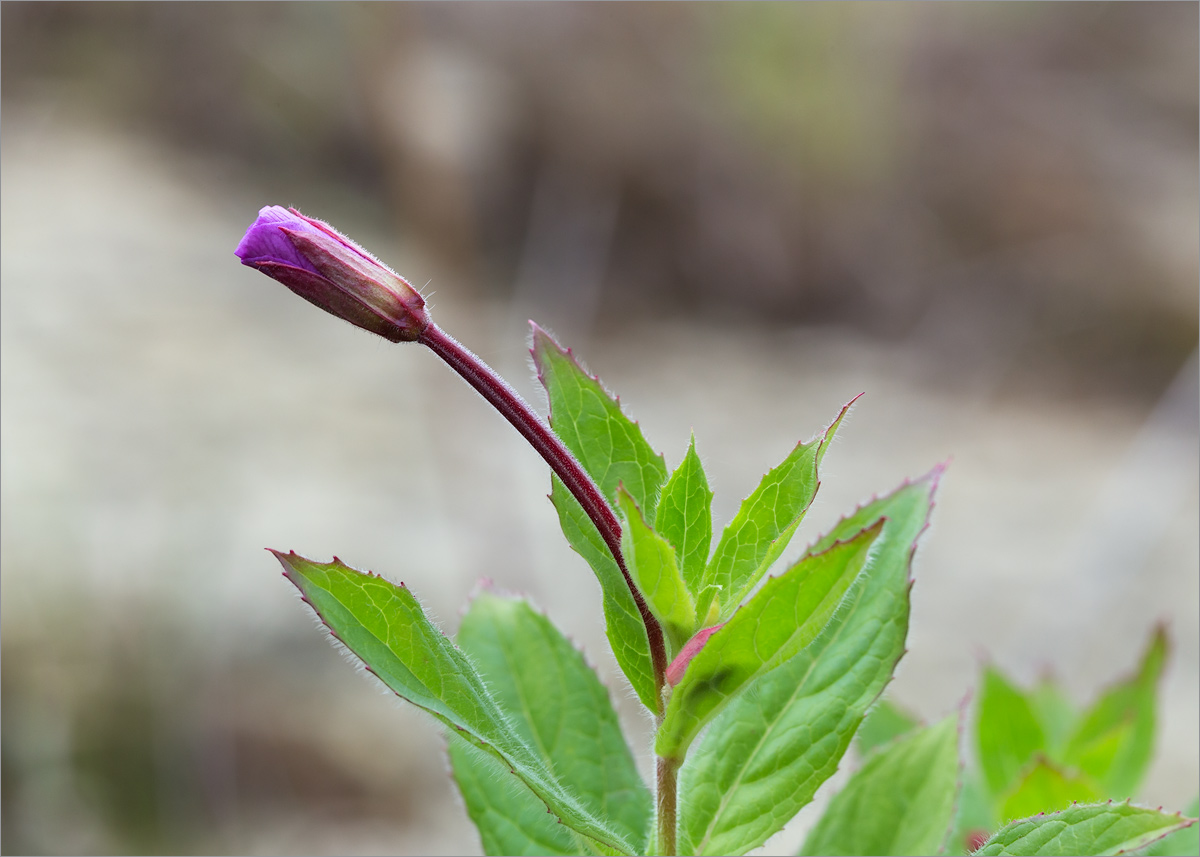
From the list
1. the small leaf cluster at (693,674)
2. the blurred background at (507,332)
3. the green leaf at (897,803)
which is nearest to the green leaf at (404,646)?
the small leaf cluster at (693,674)

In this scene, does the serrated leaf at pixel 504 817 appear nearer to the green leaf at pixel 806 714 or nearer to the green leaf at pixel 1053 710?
the green leaf at pixel 806 714

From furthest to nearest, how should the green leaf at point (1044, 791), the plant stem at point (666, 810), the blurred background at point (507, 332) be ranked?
the blurred background at point (507, 332) < the green leaf at point (1044, 791) < the plant stem at point (666, 810)

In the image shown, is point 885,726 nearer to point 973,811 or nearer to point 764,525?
point 973,811

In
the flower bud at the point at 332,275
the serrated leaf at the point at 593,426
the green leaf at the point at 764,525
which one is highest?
the flower bud at the point at 332,275

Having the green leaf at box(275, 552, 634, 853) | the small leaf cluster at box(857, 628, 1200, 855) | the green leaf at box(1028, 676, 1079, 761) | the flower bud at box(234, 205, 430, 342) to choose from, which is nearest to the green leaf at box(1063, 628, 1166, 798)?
the small leaf cluster at box(857, 628, 1200, 855)

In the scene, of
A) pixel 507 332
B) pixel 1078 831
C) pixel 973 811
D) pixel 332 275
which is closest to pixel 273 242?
pixel 332 275

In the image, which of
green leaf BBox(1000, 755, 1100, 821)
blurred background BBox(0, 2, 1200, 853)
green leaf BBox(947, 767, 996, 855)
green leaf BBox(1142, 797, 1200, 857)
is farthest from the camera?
blurred background BBox(0, 2, 1200, 853)

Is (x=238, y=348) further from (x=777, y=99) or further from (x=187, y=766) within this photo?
(x=777, y=99)

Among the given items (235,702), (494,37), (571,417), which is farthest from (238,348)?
(571,417)

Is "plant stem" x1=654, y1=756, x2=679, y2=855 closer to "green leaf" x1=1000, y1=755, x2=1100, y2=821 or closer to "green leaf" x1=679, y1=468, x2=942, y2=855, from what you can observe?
"green leaf" x1=679, y1=468, x2=942, y2=855
